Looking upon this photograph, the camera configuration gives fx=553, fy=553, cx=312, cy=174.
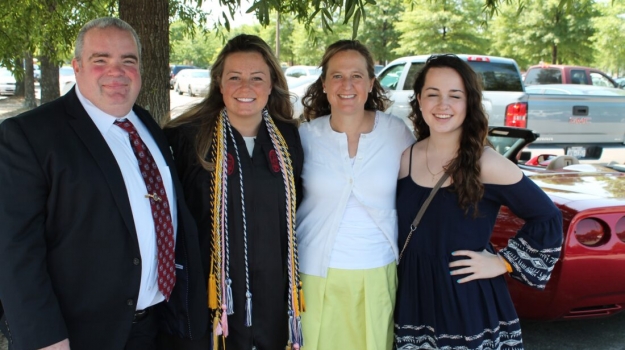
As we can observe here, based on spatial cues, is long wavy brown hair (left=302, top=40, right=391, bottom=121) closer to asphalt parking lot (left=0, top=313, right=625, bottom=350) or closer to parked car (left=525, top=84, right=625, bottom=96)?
asphalt parking lot (left=0, top=313, right=625, bottom=350)

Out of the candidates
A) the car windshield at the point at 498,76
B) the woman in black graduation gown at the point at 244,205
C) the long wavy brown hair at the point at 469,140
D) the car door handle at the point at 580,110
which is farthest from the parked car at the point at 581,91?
the woman in black graduation gown at the point at 244,205

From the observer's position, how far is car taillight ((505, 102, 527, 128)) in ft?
27.2

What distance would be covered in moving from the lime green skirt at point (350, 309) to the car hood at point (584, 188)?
1.33m

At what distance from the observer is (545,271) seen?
2.52 metres

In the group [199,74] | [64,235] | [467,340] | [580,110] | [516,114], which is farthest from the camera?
[199,74]

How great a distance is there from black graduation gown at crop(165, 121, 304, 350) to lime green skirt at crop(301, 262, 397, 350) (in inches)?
5.5

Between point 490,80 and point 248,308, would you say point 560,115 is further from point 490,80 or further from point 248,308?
point 248,308

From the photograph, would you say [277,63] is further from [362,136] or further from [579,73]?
[579,73]

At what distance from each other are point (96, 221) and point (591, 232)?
2.70m

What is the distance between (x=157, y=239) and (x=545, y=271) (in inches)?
67.9

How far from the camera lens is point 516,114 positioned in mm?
8312

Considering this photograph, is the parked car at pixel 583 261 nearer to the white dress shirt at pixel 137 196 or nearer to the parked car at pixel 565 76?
the white dress shirt at pixel 137 196

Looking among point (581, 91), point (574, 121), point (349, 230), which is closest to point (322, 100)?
point (349, 230)

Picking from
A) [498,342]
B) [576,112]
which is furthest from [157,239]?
[576,112]
